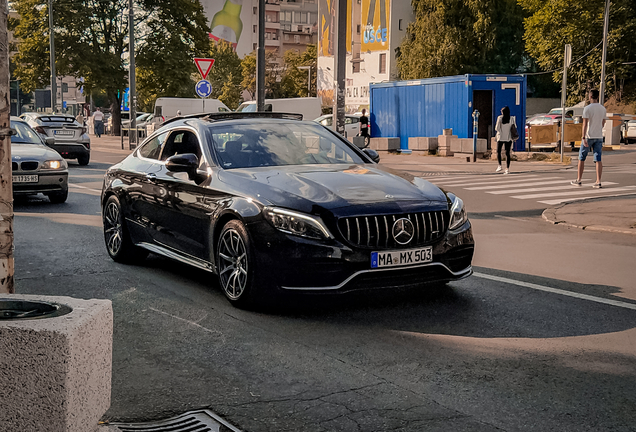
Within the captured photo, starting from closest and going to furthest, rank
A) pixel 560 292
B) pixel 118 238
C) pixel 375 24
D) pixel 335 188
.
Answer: pixel 335 188, pixel 560 292, pixel 118 238, pixel 375 24

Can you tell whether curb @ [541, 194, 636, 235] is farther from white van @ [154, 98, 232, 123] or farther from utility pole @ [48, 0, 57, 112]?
utility pole @ [48, 0, 57, 112]

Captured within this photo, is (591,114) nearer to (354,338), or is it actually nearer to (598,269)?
(598,269)

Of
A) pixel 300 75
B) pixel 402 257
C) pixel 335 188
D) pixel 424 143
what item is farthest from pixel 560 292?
pixel 300 75

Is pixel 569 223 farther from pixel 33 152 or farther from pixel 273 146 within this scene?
pixel 33 152

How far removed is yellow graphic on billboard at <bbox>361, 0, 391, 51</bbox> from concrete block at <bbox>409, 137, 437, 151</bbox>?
4860cm

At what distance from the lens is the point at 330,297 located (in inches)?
269

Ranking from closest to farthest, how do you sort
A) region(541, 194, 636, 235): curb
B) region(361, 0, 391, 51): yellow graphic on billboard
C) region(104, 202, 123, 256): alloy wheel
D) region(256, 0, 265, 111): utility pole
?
region(104, 202, 123, 256): alloy wheel → region(541, 194, 636, 235): curb → region(256, 0, 265, 111): utility pole → region(361, 0, 391, 51): yellow graphic on billboard

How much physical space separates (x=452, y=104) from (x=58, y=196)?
1861 centimetres

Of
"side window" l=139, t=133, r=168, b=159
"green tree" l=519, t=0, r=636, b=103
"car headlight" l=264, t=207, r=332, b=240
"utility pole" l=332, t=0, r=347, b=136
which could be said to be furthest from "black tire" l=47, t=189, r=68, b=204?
"green tree" l=519, t=0, r=636, b=103

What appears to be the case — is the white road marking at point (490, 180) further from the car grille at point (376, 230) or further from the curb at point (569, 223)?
the car grille at point (376, 230)

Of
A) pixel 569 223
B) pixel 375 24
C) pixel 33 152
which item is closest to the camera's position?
pixel 569 223

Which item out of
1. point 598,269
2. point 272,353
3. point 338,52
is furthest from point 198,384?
point 338,52

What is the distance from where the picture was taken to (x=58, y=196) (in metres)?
15.3

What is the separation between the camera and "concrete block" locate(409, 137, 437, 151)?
3203 cm
